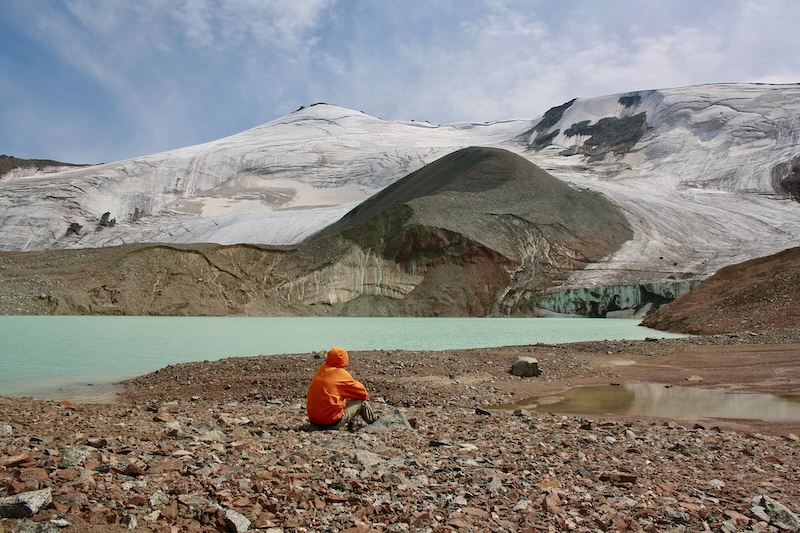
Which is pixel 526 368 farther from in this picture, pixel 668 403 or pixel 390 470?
pixel 390 470

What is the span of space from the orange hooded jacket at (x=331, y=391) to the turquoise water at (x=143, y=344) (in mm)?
5168

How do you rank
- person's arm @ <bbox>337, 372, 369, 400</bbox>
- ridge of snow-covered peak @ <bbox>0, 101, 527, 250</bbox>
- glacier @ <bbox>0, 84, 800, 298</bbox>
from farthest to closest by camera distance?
ridge of snow-covered peak @ <bbox>0, 101, 527, 250</bbox>
glacier @ <bbox>0, 84, 800, 298</bbox>
person's arm @ <bbox>337, 372, 369, 400</bbox>

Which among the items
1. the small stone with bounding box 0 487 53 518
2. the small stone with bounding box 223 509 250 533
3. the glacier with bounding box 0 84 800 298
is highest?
the glacier with bounding box 0 84 800 298

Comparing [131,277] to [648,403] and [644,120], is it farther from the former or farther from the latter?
[644,120]

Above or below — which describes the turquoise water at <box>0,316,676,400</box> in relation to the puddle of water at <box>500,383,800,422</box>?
above

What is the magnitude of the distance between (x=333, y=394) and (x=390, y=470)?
71.1 inches

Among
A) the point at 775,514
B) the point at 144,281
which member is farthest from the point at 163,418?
the point at 144,281

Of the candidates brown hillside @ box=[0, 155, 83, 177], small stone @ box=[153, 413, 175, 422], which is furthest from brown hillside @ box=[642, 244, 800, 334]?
brown hillside @ box=[0, 155, 83, 177]

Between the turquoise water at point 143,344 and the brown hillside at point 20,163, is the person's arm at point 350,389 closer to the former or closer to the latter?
the turquoise water at point 143,344

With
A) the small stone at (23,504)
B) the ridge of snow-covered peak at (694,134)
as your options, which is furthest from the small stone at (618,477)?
the ridge of snow-covered peak at (694,134)

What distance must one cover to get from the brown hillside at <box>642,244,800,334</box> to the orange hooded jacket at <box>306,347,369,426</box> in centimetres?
1917

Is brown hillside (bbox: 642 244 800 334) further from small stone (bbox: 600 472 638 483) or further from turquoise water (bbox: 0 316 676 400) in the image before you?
small stone (bbox: 600 472 638 483)

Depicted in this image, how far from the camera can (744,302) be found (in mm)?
24531

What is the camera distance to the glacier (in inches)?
2133
